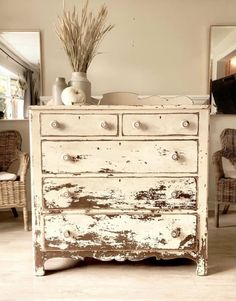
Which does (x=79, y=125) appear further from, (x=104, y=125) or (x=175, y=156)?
(x=175, y=156)

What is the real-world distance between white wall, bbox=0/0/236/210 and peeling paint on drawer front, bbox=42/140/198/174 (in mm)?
1488

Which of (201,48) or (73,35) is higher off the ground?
(201,48)

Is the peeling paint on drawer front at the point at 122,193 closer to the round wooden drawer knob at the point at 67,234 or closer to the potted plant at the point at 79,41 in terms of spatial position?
the round wooden drawer knob at the point at 67,234

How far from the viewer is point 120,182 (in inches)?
73.5

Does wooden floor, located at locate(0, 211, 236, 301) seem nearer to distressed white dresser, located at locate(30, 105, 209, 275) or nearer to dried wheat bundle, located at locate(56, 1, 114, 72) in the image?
distressed white dresser, located at locate(30, 105, 209, 275)

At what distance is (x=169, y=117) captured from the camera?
5.96 feet

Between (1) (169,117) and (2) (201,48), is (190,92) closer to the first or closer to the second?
(2) (201,48)

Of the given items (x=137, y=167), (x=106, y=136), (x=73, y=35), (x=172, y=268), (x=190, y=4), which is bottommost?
(x=172, y=268)

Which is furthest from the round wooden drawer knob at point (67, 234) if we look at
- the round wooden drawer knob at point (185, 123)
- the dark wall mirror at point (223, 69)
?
the dark wall mirror at point (223, 69)

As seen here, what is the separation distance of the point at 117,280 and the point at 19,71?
228 cm

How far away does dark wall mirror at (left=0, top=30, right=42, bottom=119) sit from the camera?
10.4 ft

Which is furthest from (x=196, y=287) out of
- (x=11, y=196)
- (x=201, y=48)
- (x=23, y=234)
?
(x=201, y=48)

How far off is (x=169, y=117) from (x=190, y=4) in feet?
6.13

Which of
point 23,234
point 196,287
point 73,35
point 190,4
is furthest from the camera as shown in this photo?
point 190,4
